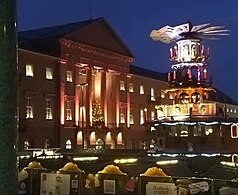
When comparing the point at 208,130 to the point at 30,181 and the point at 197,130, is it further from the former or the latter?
the point at 30,181

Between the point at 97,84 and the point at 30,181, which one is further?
the point at 97,84

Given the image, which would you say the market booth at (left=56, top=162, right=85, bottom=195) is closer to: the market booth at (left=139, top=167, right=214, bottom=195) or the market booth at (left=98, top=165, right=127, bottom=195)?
the market booth at (left=98, top=165, right=127, bottom=195)

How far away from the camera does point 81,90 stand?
60.9 meters

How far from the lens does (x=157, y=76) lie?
79.9m

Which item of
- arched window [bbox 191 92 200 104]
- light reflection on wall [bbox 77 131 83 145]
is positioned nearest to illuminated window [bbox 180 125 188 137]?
arched window [bbox 191 92 200 104]

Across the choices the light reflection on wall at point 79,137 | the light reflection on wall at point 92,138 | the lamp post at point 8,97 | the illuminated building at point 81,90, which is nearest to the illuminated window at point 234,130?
the illuminated building at point 81,90

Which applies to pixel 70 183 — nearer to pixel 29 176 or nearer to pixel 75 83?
pixel 29 176

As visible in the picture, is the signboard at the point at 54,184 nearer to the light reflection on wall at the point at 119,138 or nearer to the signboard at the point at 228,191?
the signboard at the point at 228,191

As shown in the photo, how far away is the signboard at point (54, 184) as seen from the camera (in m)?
12.7

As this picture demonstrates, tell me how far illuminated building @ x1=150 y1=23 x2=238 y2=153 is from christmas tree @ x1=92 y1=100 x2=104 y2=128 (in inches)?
619

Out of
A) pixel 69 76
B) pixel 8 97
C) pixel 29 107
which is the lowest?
pixel 8 97

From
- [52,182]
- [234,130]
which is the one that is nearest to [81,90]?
[234,130]

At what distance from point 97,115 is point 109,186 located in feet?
166

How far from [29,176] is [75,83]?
45.9 metres
